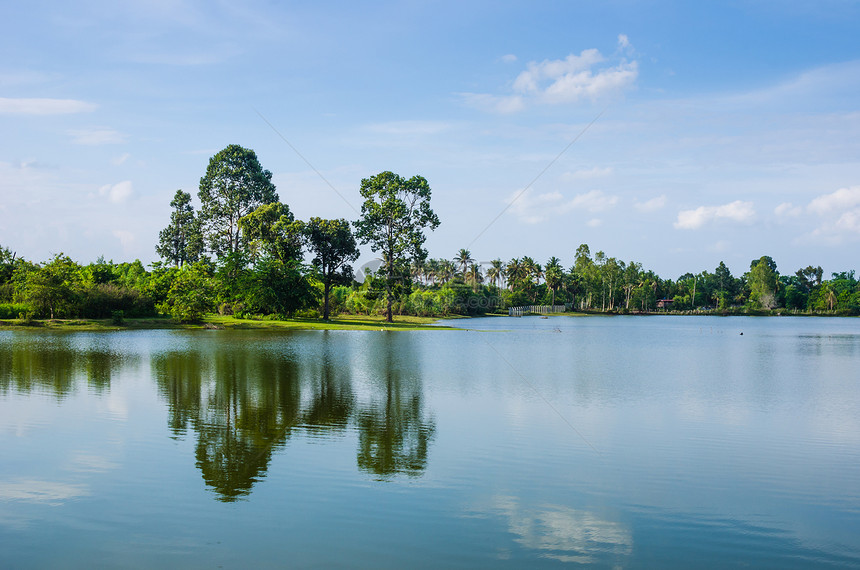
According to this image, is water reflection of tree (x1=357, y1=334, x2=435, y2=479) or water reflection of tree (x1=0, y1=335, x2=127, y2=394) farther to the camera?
water reflection of tree (x1=0, y1=335, x2=127, y2=394)

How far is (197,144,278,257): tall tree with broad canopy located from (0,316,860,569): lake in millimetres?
55702

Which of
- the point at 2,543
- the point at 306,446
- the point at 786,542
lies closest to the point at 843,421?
the point at 786,542

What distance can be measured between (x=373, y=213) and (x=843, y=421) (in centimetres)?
5407

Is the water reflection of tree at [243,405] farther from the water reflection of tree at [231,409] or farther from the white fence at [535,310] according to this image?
the white fence at [535,310]

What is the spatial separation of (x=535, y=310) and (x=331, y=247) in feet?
242

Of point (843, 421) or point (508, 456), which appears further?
point (843, 421)

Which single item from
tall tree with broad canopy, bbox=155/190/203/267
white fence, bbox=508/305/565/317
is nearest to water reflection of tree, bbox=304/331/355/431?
tall tree with broad canopy, bbox=155/190/203/267

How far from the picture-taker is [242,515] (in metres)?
9.52

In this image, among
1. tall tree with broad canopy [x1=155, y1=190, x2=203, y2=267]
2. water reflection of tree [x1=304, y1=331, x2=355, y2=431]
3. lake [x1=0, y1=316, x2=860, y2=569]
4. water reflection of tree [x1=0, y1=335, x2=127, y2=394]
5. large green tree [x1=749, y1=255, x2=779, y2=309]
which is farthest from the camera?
large green tree [x1=749, y1=255, x2=779, y2=309]

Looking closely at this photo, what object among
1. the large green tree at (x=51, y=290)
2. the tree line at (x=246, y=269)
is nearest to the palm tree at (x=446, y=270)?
the tree line at (x=246, y=269)

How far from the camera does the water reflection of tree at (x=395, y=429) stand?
41.5 ft

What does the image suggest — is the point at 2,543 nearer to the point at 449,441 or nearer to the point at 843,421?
the point at 449,441

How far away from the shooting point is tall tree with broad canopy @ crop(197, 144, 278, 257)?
7900cm

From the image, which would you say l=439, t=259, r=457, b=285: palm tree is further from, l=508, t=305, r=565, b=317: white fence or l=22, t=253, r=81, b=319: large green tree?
l=22, t=253, r=81, b=319: large green tree
